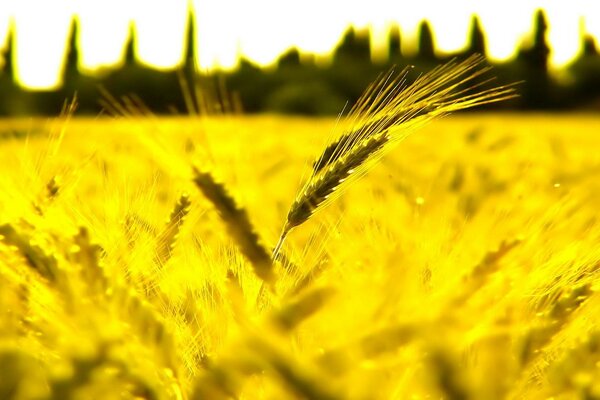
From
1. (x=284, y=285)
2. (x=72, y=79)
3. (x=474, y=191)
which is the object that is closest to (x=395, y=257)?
(x=284, y=285)

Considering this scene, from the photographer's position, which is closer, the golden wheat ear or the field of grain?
the field of grain

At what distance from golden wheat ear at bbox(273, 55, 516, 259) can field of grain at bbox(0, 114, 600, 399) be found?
0.03 metres

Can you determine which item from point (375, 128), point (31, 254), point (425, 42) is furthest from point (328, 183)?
point (425, 42)

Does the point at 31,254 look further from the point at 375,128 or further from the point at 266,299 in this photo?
the point at 375,128

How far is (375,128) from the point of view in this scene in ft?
1.94

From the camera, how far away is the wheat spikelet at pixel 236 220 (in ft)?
1.43

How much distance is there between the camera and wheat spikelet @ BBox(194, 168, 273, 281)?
44cm

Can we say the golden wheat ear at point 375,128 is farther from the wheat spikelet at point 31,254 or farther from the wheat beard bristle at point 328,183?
the wheat spikelet at point 31,254

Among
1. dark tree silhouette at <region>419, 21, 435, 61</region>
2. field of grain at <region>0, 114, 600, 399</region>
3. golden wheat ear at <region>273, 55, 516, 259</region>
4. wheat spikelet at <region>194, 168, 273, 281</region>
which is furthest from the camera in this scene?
dark tree silhouette at <region>419, 21, 435, 61</region>

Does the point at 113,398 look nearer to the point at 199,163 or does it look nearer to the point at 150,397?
the point at 150,397

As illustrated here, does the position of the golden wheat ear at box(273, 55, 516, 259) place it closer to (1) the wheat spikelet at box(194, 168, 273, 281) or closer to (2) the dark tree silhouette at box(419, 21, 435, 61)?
(1) the wheat spikelet at box(194, 168, 273, 281)

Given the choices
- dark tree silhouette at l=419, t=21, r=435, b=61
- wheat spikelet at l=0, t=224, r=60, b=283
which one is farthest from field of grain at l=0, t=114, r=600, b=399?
dark tree silhouette at l=419, t=21, r=435, b=61

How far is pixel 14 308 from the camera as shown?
49 centimetres

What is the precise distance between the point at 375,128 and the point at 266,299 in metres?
0.16
